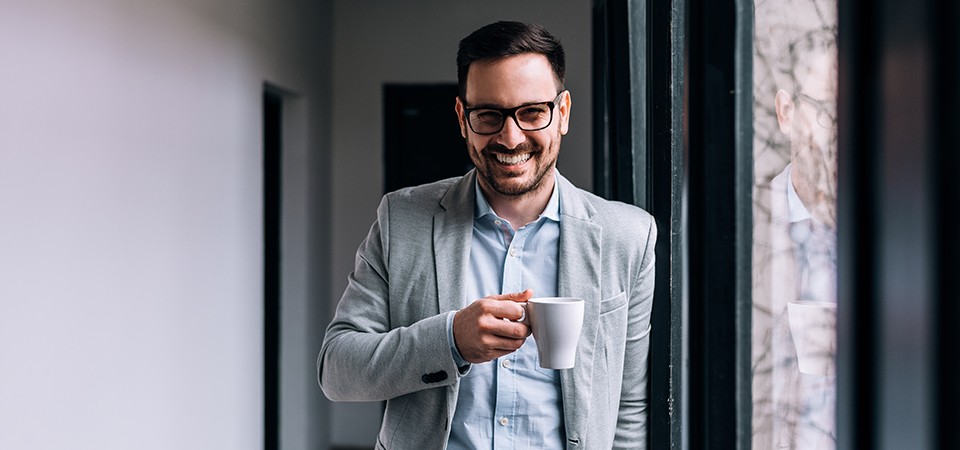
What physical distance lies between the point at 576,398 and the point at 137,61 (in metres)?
1.72

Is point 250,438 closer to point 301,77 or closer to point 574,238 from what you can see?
point 301,77

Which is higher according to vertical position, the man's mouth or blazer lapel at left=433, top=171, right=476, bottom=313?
the man's mouth

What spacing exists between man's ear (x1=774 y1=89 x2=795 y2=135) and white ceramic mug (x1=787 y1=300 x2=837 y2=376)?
0.16 meters

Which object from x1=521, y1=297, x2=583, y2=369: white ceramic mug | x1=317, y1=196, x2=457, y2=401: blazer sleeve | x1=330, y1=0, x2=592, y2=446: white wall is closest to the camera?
x1=521, y1=297, x2=583, y2=369: white ceramic mug

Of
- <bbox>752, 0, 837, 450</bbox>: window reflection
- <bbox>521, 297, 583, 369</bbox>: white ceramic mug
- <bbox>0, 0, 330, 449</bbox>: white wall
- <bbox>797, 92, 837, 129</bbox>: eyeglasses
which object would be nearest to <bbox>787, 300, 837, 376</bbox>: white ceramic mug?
<bbox>752, 0, 837, 450</bbox>: window reflection

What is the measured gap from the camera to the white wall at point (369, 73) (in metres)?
4.45

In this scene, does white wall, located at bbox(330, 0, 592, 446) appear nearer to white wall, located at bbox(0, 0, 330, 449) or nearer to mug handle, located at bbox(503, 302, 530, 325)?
white wall, located at bbox(0, 0, 330, 449)

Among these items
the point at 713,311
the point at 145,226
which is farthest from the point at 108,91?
the point at 713,311

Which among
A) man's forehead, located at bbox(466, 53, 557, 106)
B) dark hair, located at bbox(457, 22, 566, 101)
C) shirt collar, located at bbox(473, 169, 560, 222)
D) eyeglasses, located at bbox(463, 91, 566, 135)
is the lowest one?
shirt collar, located at bbox(473, 169, 560, 222)

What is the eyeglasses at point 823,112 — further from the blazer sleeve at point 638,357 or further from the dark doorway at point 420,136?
the dark doorway at point 420,136

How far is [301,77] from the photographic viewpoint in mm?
3904

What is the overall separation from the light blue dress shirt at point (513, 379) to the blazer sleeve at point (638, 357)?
5.3 inches

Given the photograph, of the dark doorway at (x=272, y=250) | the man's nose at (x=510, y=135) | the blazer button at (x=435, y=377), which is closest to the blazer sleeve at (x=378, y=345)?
the blazer button at (x=435, y=377)

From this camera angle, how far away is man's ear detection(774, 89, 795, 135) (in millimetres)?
686
